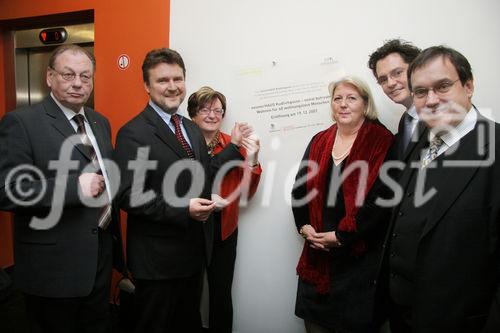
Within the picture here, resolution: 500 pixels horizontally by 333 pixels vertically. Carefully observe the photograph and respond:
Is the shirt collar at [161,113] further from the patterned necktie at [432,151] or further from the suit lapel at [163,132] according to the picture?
the patterned necktie at [432,151]

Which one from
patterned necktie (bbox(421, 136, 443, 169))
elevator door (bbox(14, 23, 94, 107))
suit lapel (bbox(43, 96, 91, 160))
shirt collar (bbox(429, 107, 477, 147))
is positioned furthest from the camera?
elevator door (bbox(14, 23, 94, 107))

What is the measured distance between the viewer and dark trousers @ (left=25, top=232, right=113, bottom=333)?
66.4 inches

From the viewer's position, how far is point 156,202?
1.68 meters

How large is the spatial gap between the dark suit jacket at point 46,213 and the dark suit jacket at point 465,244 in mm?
1467

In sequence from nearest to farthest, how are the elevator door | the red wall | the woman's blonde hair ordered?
the woman's blonde hair → the red wall → the elevator door

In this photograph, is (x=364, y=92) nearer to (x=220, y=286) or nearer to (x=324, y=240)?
(x=324, y=240)

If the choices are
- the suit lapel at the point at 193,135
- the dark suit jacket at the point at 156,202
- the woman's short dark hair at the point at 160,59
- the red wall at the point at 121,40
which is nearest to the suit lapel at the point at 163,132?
the dark suit jacket at the point at 156,202

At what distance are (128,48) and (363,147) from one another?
2.01 meters

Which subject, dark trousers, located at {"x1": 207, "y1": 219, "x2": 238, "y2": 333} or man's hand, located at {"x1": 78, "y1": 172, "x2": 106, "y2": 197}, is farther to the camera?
dark trousers, located at {"x1": 207, "y1": 219, "x2": 238, "y2": 333}

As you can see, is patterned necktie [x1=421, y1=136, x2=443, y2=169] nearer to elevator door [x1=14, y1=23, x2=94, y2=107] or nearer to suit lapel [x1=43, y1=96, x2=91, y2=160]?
suit lapel [x1=43, y1=96, x2=91, y2=160]

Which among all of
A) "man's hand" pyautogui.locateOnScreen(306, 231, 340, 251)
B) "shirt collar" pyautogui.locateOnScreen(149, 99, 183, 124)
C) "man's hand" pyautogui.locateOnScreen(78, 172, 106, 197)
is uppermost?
"shirt collar" pyautogui.locateOnScreen(149, 99, 183, 124)

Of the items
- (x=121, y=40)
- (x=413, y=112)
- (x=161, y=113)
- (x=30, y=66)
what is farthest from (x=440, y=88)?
(x=30, y=66)

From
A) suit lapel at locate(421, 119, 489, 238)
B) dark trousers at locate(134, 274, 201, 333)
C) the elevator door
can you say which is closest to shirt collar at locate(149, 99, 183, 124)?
dark trousers at locate(134, 274, 201, 333)

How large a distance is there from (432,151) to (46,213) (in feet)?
5.65
